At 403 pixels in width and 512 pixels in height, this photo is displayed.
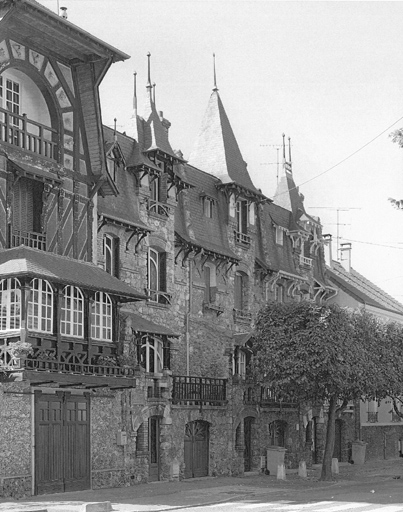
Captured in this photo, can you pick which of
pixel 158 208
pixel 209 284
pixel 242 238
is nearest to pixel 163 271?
pixel 158 208

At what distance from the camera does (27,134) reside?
2903cm

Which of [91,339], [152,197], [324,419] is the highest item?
[152,197]

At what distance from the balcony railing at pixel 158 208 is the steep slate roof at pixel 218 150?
6413 millimetres

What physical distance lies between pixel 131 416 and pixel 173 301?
A: 19.3 ft

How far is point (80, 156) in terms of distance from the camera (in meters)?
31.1

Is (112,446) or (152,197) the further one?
(152,197)

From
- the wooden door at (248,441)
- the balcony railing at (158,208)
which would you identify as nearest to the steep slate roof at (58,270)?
the balcony railing at (158,208)

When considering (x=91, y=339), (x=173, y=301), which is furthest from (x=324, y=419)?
(x=91, y=339)

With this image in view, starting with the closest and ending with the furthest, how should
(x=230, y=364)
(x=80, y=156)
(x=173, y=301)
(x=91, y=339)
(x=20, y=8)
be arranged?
1. (x=20, y=8)
2. (x=91, y=339)
3. (x=80, y=156)
4. (x=173, y=301)
5. (x=230, y=364)

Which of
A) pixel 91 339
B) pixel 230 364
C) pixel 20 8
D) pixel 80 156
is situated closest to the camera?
pixel 20 8

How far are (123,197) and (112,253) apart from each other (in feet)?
7.47

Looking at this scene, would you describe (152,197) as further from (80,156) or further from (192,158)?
(192,158)

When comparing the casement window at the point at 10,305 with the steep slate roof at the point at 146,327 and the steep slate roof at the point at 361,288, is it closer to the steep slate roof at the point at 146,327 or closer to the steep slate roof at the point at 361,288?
the steep slate roof at the point at 146,327

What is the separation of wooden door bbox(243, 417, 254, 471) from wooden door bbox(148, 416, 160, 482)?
7022mm
